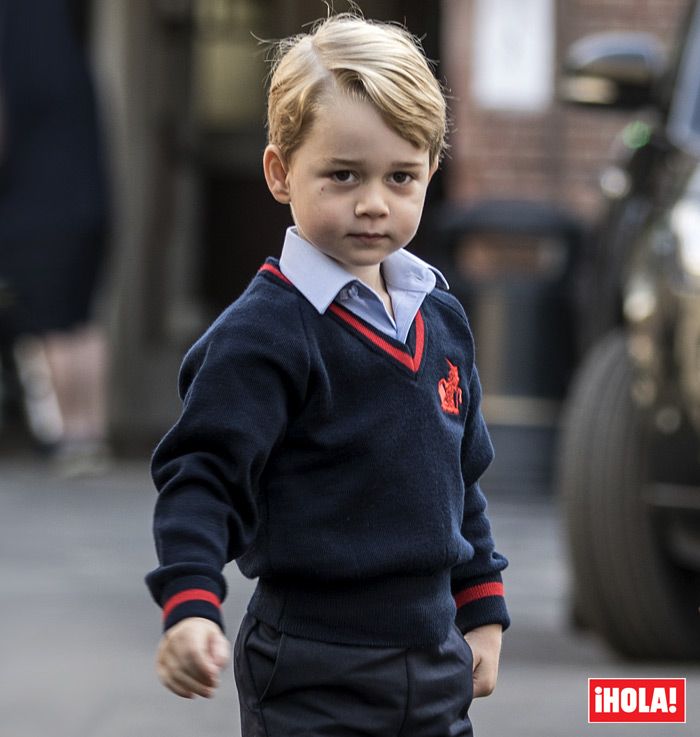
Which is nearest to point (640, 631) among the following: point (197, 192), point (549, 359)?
point (549, 359)

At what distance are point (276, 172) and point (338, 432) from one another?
323mm

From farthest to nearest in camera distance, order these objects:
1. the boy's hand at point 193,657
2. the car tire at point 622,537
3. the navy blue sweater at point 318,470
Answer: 1. the car tire at point 622,537
2. the navy blue sweater at point 318,470
3. the boy's hand at point 193,657

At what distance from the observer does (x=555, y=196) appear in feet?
29.7

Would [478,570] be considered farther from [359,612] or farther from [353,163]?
[353,163]

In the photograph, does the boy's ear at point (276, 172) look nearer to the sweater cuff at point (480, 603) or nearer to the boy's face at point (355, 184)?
the boy's face at point (355, 184)

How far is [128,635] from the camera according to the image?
5.41 meters

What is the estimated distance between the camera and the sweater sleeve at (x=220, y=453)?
7.00 feet

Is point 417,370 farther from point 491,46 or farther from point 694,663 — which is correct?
point 491,46

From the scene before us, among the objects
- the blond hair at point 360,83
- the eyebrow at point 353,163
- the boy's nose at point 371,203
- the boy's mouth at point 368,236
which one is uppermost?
the blond hair at point 360,83

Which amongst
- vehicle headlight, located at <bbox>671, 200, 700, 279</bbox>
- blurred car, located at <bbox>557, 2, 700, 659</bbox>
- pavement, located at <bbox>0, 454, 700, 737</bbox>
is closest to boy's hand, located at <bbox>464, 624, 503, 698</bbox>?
pavement, located at <bbox>0, 454, 700, 737</bbox>

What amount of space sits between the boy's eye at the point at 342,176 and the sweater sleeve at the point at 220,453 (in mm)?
180

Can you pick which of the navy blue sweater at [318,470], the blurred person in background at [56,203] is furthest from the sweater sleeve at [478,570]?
the blurred person in background at [56,203]

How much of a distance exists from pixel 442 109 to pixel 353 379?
0.32 m

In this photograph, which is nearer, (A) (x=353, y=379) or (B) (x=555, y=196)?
(A) (x=353, y=379)
